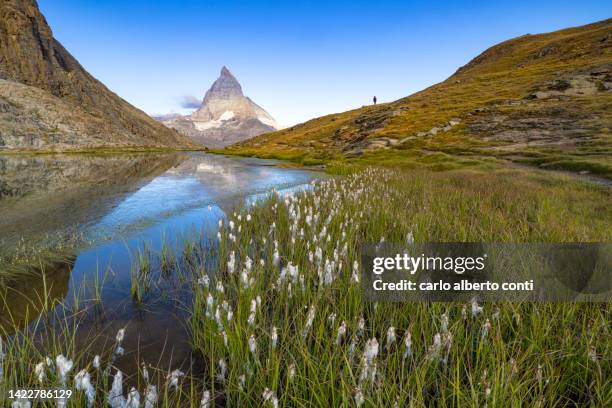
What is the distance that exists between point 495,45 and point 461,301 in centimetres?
22100

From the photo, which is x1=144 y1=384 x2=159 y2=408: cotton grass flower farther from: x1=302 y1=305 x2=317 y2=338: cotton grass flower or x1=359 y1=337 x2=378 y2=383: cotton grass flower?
x1=359 y1=337 x2=378 y2=383: cotton grass flower

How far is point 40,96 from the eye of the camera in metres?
111

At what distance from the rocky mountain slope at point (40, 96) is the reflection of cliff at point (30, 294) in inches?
4508

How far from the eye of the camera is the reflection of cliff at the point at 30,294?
4.80 m

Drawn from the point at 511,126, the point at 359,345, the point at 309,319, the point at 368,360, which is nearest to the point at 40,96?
the point at 511,126

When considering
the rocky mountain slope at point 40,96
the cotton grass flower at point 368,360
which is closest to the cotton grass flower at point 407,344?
the cotton grass flower at point 368,360

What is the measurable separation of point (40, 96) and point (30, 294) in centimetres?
14725

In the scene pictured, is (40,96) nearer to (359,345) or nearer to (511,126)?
(511,126)

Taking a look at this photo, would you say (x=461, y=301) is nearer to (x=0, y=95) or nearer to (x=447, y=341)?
(x=447, y=341)

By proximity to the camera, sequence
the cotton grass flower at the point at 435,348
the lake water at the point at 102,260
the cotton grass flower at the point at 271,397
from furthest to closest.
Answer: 1. the lake water at the point at 102,260
2. the cotton grass flower at the point at 435,348
3. the cotton grass flower at the point at 271,397

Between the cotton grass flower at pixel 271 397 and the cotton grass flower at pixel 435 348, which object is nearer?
the cotton grass flower at pixel 271 397

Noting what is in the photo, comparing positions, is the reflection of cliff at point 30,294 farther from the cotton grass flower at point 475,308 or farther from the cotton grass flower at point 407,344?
the cotton grass flower at point 475,308

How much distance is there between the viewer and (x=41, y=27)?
476 feet

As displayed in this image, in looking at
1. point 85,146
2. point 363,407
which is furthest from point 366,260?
point 85,146
